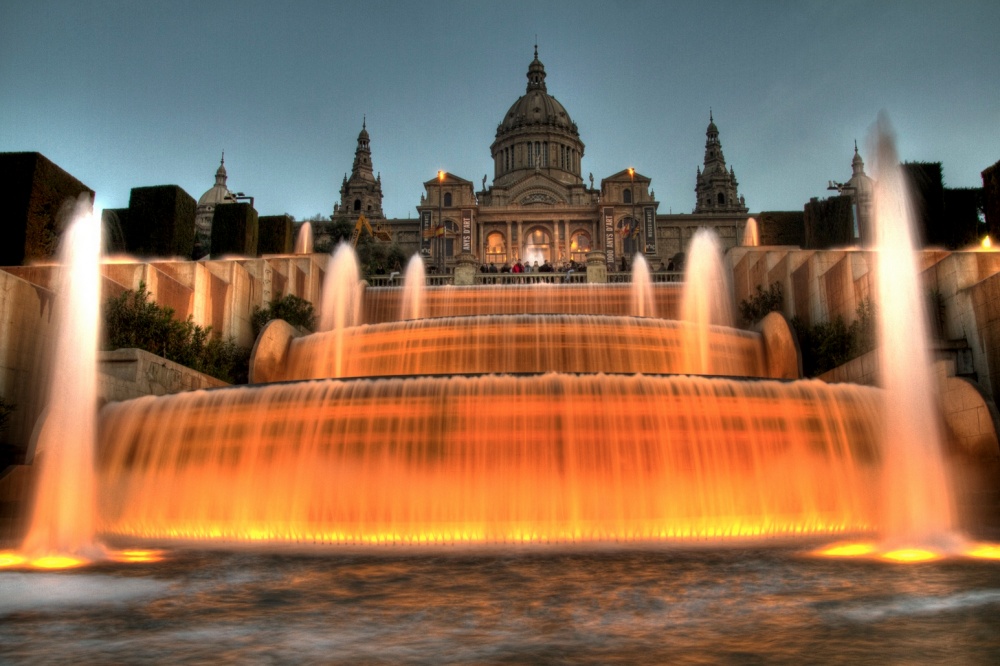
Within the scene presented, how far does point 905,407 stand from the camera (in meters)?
9.72

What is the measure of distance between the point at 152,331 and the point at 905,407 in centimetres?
1227

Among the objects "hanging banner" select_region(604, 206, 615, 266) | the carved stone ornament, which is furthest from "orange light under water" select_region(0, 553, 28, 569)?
the carved stone ornament

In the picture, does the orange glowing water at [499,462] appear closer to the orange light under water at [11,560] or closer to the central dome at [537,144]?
the orange light under water at [11,560]

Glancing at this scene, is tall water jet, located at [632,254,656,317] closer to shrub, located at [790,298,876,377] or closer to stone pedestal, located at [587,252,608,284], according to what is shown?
shrub, located at [790,298,876,377]

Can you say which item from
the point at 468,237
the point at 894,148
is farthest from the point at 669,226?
the point at 894,148

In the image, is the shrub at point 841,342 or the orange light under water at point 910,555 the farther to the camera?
the shrub at point 841,342

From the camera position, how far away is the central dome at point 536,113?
385ft

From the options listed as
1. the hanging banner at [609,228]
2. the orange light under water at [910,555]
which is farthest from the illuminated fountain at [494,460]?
the hanging banner at [609,228]

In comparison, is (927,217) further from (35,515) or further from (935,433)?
(35,515)

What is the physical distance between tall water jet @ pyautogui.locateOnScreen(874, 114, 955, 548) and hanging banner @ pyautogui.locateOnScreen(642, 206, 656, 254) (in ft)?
244

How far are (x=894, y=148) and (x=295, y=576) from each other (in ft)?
32.3

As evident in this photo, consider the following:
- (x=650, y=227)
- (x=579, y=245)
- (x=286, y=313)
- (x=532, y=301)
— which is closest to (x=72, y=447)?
(x=286, y=313)

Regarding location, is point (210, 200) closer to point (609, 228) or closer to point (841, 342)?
point (609, 228)

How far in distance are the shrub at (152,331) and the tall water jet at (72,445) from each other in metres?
A: 4.15
